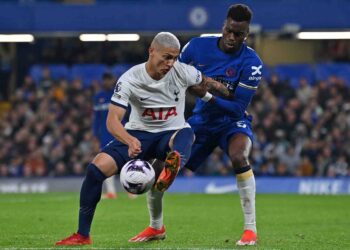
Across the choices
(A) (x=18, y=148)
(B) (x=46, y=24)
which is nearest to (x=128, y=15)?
(B) (x=46, y=24)

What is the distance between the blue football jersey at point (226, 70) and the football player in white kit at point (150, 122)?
0.54 metres

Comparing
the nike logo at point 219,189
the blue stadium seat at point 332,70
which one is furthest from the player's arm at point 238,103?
the blue stadium seat at point 332,70

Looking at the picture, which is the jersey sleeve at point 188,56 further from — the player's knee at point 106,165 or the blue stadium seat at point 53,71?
the blue stadium seat at point 53,71

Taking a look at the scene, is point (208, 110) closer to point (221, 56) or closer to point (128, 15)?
point (221, 56)

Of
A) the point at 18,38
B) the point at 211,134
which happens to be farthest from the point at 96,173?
the point at 18,38

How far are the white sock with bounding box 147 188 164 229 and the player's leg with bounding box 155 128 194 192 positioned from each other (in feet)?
3.05

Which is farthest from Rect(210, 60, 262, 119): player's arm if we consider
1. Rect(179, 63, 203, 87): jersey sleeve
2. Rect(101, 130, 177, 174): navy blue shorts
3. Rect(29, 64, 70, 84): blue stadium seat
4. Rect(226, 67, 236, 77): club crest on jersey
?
Rect(29, 64, 70, 84): blue stadium seat

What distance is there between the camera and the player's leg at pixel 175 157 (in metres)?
8.62

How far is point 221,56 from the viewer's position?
10.3m

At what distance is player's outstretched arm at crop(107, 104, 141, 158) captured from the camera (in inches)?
344

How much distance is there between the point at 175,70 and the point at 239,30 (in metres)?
0.97

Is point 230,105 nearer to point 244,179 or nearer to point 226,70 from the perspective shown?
point 226,70

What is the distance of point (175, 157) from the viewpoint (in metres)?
8.63

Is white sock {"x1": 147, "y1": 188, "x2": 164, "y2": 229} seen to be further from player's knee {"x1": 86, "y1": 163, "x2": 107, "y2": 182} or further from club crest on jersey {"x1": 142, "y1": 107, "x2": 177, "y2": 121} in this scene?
player's knee {"x1": 86, "y1": 163, "x2": 107, "y2": 182}
